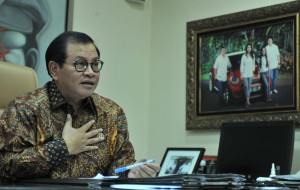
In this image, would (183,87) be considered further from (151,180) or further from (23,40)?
(151,180)

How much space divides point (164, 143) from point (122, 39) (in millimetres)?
828

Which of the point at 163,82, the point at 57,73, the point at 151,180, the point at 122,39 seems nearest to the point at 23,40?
the point at 122,39

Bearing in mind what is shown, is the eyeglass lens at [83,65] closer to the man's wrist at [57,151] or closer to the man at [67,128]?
the man at [67,128]

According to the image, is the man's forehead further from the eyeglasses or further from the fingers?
the fingers

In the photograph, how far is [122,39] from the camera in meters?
3.43

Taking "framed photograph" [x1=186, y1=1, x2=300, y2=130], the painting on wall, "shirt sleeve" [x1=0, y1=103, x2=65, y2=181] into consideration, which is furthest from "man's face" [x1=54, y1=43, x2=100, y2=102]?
"framed photograph" [x1=186, y1=1, x2=300, y2=130]

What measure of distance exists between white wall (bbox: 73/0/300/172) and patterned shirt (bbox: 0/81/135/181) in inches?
58.9

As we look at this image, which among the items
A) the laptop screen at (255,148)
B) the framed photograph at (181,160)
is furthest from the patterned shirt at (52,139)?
the framed photograph at (181,160)

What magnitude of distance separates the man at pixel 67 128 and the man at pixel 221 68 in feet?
4.59

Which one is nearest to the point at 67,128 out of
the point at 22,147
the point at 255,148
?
the point at 22,147

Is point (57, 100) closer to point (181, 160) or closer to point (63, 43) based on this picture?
point (63, 43)

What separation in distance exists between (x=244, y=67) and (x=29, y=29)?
1.38 m

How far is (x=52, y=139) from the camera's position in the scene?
1.53 metres

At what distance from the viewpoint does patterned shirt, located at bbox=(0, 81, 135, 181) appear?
55.1 inches
